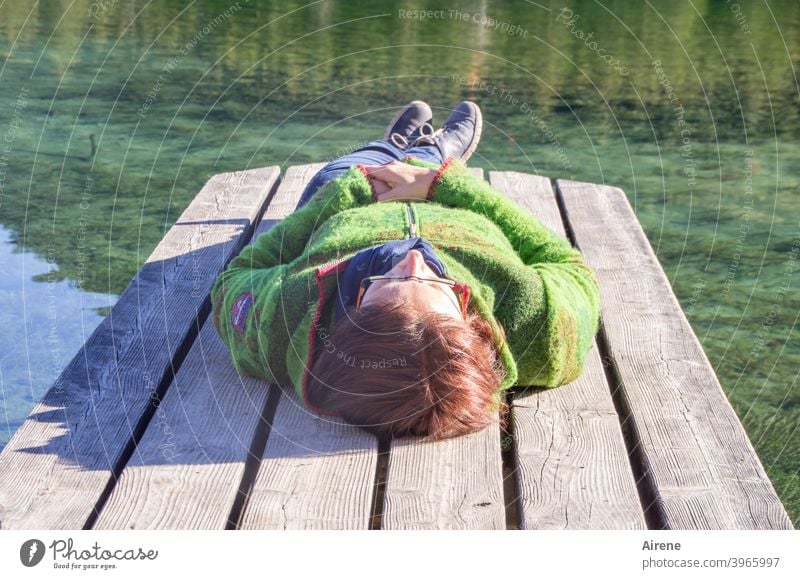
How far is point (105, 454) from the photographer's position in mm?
1899

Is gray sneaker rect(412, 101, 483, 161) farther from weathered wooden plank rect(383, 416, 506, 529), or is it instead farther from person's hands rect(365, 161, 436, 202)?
weathered wooden plank rect(383, 416, 506, 529)

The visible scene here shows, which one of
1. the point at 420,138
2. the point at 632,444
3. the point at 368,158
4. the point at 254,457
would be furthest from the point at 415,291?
the point at 420,138

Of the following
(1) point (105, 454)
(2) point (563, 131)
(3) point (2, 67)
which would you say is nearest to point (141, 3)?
(3) point (2, 67)

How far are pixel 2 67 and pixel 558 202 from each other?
5.34 meters

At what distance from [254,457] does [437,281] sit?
1.61 feet

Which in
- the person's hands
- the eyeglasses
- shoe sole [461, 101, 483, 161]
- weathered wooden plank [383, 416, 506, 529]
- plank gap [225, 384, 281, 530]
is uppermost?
the eyeglasses

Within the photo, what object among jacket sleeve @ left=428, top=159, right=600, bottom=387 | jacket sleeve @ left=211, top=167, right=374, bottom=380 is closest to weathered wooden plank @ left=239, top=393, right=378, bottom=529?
jacket sleeve @ left=211, top=167, right=374, bottom=380

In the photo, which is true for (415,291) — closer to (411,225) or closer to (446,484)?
Answer: (446,484)

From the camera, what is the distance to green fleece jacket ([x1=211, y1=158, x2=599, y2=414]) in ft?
6.73

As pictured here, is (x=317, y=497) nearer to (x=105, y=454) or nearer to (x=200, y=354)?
(x=105, y=454)
